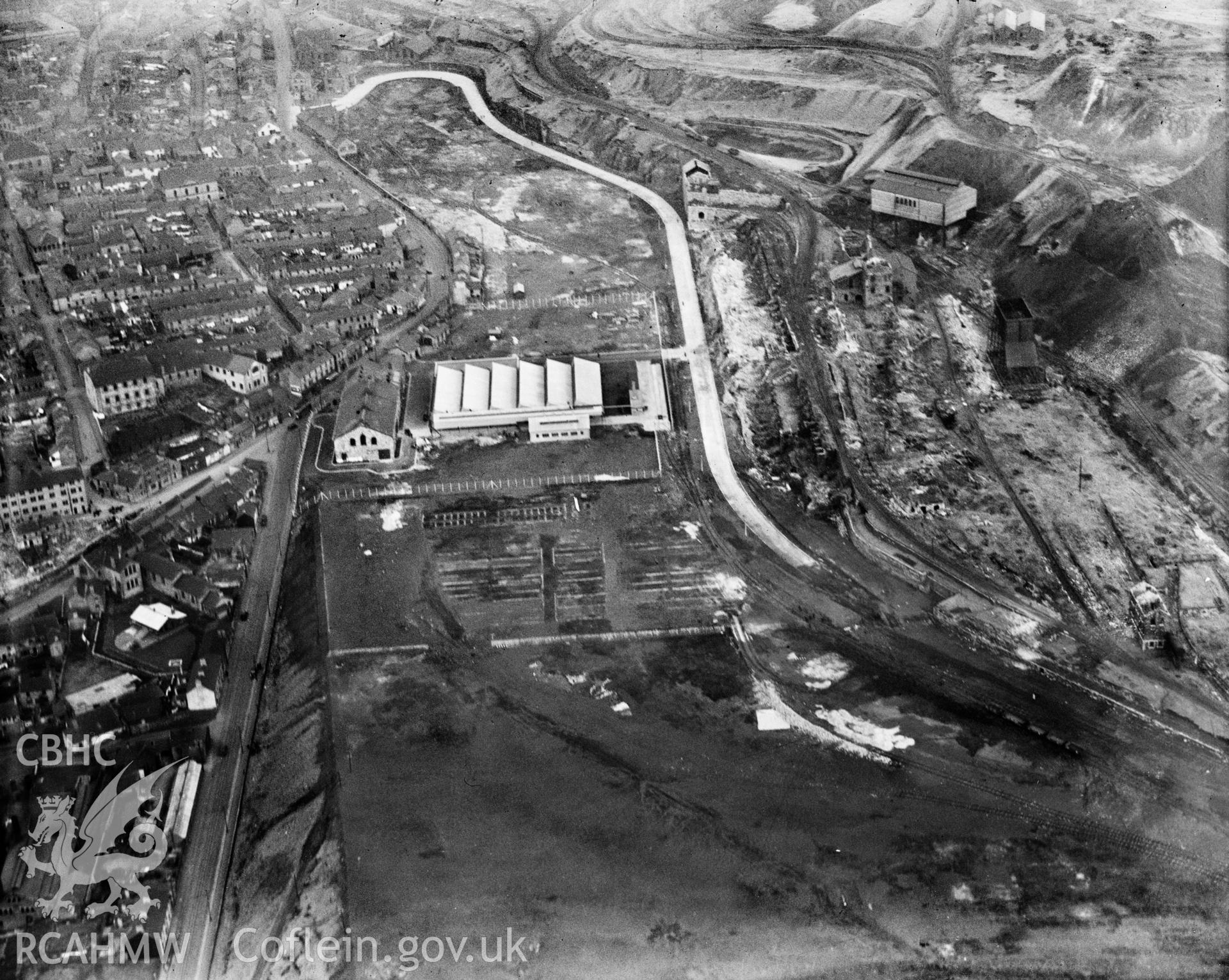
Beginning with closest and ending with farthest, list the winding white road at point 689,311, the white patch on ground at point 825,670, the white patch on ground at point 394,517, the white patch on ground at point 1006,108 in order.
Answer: the white patch on ground at point 825,670 → the winding white road at point 689,311 → the white patch on ground at point 394,517 → the white patch on ground at point 1006,108

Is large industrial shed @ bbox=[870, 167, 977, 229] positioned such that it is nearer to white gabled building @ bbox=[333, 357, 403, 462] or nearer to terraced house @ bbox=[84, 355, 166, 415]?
white gabled building @ bbox=[333, 357, 403, 462]

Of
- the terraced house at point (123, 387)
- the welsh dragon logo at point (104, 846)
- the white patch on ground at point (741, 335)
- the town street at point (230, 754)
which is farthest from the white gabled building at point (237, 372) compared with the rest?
the welsh dragon logo at point (104, 846)

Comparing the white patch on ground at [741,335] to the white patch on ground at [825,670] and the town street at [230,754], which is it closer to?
the white patch on ground at [825,670]

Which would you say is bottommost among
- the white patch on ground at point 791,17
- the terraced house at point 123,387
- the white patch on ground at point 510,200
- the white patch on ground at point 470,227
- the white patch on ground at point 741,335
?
the terraced house at point 123,387

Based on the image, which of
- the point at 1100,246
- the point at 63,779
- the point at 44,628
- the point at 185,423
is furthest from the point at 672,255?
the point at 63,779

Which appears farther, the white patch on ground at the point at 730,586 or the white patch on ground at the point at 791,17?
the white patch on ground at the point at 791,17

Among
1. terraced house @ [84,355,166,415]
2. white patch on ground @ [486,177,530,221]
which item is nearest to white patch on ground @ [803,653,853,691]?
terraced house @ [84,355,166,415]

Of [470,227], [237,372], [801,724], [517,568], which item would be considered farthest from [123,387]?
[801,724]

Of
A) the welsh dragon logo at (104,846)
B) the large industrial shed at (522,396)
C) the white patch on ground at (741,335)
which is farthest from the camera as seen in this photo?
the white patch on ground at (741,335)
